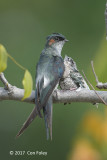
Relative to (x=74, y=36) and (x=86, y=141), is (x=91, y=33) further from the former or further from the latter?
(x=86, y=141)

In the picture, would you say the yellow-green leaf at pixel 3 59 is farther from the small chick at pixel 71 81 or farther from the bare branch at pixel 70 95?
the small chick at pixel 71 81

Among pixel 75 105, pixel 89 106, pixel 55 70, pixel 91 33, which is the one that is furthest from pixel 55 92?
pixel 91 33

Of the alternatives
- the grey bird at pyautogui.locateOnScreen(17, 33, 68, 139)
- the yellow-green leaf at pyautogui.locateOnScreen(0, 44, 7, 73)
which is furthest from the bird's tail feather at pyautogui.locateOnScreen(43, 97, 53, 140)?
the yellow-green leaf at pyautogui.locateOnScreen(0, 44, 7, 73)

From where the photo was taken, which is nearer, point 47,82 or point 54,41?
point 47,82

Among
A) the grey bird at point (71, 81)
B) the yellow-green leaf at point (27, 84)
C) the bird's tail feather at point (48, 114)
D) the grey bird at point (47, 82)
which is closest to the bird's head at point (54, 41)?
the grey bird at point (47, 82)

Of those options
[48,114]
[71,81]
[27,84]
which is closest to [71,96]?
[48,114]

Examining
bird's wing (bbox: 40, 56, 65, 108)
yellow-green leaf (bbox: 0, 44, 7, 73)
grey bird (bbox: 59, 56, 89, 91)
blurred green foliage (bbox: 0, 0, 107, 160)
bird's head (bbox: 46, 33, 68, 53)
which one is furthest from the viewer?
blurred green foliage (bbox: 0, 0, 107, 160)

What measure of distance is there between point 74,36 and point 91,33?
0.59 metres

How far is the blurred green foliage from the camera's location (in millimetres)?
6848

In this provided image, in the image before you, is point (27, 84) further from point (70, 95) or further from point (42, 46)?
point (42, 46)

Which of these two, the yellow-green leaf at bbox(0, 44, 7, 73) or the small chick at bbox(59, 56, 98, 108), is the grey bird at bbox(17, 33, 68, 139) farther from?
the yellow-green leaf at bbox(0, 44, 7, 73)

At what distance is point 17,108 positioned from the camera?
7.65 m

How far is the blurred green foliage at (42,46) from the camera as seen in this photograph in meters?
6.85

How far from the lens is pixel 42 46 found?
7594 millimetres
